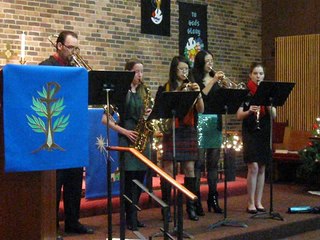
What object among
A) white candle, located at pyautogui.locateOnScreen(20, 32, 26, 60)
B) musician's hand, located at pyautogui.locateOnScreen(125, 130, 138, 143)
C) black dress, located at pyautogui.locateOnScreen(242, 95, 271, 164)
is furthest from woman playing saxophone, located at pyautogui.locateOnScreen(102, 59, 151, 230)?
white candle, located at pyautogui.locateOnScreen(20, 32, 26, 60)

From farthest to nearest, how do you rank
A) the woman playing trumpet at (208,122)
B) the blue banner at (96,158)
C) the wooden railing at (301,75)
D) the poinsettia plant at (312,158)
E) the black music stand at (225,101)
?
the wooden railing at (301,75), the poinsettia plant at (312,158), the blue banner at (96,158), the woman playing trumpet at (208,122), the black music stand at (225,101)

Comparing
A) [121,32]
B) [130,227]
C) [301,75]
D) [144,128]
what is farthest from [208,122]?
[301,75]

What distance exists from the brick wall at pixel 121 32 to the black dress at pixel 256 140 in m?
3.12

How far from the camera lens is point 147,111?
5465 millimetres

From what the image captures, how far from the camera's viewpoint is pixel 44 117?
3.76 metres

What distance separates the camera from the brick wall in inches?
307

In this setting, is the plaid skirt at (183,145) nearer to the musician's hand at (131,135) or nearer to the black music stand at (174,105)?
the black music stand at (174,105)

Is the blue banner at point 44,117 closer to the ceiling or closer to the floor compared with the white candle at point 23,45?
closer to the floor

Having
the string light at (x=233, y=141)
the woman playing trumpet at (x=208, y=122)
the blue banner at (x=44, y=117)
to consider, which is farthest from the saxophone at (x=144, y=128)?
the string light at (x=233, y=141)

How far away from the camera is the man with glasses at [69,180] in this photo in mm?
4922

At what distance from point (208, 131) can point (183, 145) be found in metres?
0.62

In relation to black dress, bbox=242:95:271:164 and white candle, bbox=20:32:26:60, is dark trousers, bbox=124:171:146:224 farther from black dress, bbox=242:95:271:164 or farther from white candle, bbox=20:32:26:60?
white candle, bbox=20:32:26:60

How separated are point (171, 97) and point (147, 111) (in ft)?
1.39

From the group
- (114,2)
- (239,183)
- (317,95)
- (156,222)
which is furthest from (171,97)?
(317,95)
